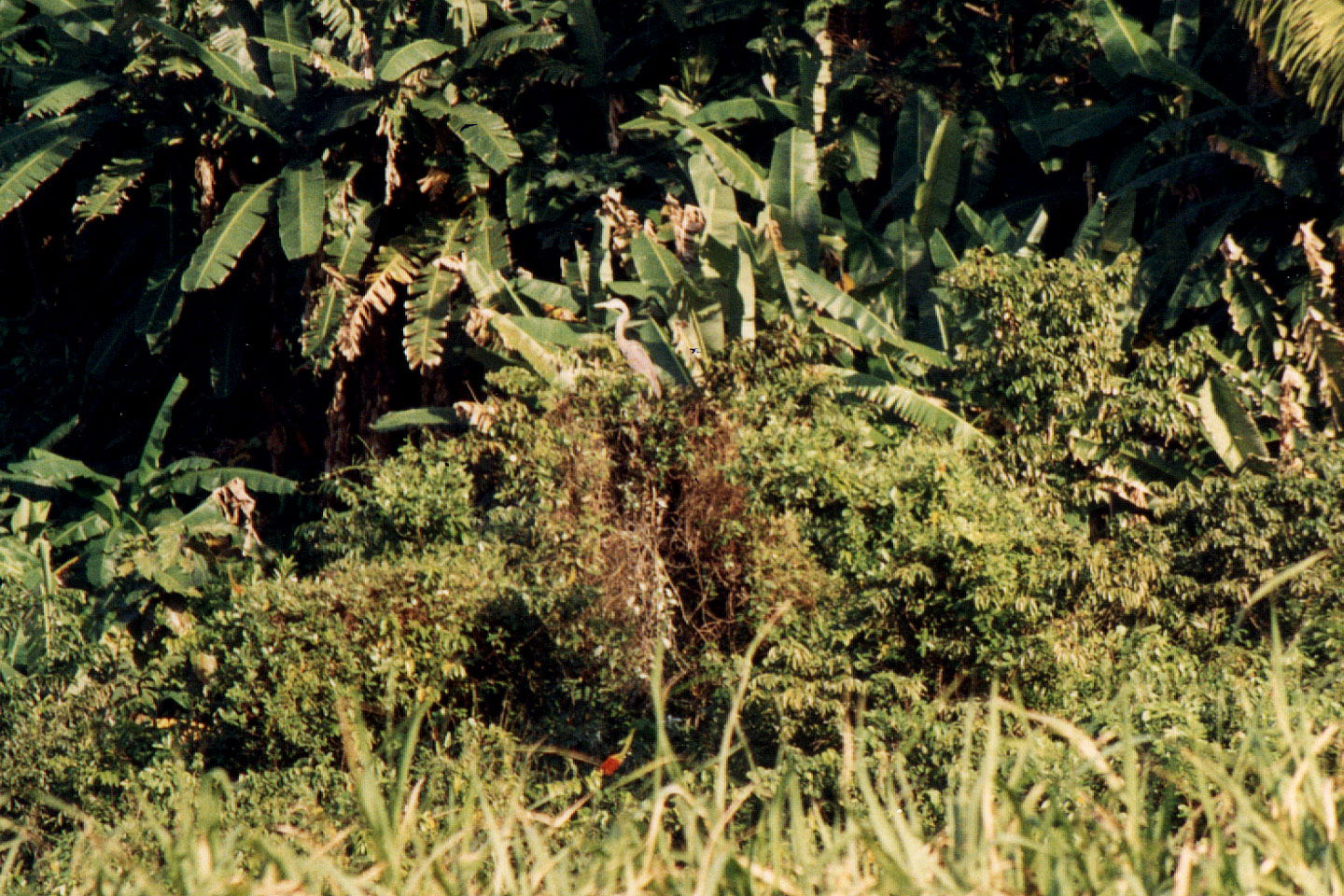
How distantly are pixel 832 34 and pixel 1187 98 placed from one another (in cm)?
342

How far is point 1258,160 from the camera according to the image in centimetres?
855

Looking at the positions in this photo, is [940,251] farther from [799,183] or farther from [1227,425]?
[1227,425]

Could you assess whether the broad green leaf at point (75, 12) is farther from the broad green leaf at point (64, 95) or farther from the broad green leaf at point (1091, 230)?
the broad green leaf at point (1091, 230)

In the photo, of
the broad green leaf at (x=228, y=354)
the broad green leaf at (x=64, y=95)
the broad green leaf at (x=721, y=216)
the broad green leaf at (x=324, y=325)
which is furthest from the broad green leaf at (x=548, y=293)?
the broad green leaf at (x=64, y=95)

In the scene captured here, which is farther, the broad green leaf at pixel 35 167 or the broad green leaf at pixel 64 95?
the broad green leaf at pixel 35 167

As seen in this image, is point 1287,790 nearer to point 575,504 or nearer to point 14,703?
point 575,504

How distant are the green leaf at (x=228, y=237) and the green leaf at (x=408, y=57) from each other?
149cm

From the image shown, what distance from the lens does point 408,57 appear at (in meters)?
10.0

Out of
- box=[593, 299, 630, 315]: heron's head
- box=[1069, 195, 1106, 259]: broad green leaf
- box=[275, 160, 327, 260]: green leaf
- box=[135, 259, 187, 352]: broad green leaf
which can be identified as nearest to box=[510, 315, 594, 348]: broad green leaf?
box=[593, 299, 630, 315]: heron's head

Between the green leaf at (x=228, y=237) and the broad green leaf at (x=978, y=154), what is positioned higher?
the broad green leaf at (x=978, y=154)

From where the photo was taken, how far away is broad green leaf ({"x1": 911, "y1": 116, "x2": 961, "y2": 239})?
9750mm

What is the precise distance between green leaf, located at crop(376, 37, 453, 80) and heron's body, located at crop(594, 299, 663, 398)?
2.61 m

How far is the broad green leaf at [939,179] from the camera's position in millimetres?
9750

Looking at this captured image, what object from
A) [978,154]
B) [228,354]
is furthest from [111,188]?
[978,154]
